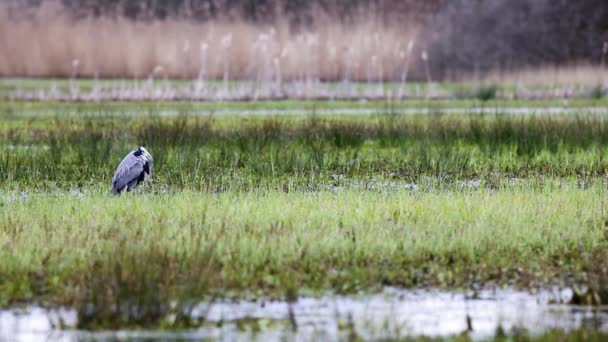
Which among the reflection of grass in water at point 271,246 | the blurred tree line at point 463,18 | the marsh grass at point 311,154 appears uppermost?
the reflection of grass in water at point 271,246

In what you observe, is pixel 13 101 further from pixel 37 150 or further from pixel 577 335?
pixel 577 335

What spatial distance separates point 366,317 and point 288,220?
2932mm

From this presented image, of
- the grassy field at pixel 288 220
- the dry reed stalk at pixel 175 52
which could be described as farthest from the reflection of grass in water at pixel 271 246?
the dry reed stalk at pixel 175 52

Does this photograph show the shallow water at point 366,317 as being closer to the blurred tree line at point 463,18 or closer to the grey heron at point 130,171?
the grey heron at point 130,171

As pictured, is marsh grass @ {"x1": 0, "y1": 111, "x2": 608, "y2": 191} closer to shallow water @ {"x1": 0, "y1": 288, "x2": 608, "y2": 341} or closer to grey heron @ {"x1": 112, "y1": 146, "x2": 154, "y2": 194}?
grey heron @ {"x1": 112, "y1": 146, "x2": 154, "y2": 194}

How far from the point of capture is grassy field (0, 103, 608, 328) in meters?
8.46

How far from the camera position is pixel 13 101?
32.6 meters

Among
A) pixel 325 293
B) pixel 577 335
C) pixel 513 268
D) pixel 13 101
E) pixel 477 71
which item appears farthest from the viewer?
pixel 477 71

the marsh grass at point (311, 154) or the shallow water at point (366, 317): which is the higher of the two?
the shallow water at point (366, 317)

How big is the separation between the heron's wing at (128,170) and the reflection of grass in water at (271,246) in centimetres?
23

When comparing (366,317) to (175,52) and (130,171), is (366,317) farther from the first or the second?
(175,52)

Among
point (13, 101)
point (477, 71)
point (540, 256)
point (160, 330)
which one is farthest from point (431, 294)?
point (477, 71)

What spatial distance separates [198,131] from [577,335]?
1173 cm

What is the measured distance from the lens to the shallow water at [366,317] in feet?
24.4
